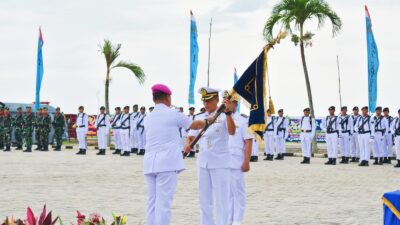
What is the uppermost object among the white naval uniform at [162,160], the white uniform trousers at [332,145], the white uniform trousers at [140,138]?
the white uniform trousers at [140,138]

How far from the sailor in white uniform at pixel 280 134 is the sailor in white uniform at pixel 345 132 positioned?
8.95 ft

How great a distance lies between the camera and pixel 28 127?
32.4 m

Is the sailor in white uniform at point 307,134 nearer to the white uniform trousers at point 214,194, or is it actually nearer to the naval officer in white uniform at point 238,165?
the naval officer in white uniform at point 238,165

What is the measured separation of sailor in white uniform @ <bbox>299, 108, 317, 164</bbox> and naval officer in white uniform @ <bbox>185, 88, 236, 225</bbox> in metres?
17.6

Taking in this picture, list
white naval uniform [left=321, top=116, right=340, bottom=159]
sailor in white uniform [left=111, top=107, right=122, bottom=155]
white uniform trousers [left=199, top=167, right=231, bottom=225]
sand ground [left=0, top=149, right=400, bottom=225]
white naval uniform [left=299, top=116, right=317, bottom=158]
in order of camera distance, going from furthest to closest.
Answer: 1. sailor in white uniform [left=111, top=107, right=122, bottom=155]
2. white naval uniform [left=299, top=116, right=317, bottom=158]
3. white naval uniform [left=321, top=116, right=340, bottom=159]
4. sand ground [left=0, top=149, right=400, bottom=225]
5. white uniform trousers [left=199, top=167, right=231, bottom=225]

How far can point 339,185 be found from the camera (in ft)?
52.2

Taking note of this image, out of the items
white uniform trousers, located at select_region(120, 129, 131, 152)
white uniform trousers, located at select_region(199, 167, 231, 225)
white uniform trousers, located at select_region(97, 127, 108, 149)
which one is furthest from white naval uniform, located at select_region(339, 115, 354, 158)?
white uniform trousers, located at select_region(199, 167, 231, 225)

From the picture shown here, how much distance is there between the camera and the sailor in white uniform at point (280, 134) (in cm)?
2809

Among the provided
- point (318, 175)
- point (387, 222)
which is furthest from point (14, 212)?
point (318, 175)

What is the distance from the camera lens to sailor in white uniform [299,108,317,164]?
25.7 m

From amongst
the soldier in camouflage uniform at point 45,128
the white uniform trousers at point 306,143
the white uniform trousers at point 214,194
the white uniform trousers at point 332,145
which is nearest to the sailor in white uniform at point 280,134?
the white uniform trousers at point 306,143

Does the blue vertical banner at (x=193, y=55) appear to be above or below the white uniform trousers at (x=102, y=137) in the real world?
above

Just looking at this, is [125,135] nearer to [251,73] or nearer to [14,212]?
[14,212]

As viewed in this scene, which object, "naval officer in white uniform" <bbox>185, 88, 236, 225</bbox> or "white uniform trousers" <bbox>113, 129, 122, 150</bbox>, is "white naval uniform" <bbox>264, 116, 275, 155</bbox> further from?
"naval officer in white uniform" <bbox>185, 88, 236, 225</bbox>
